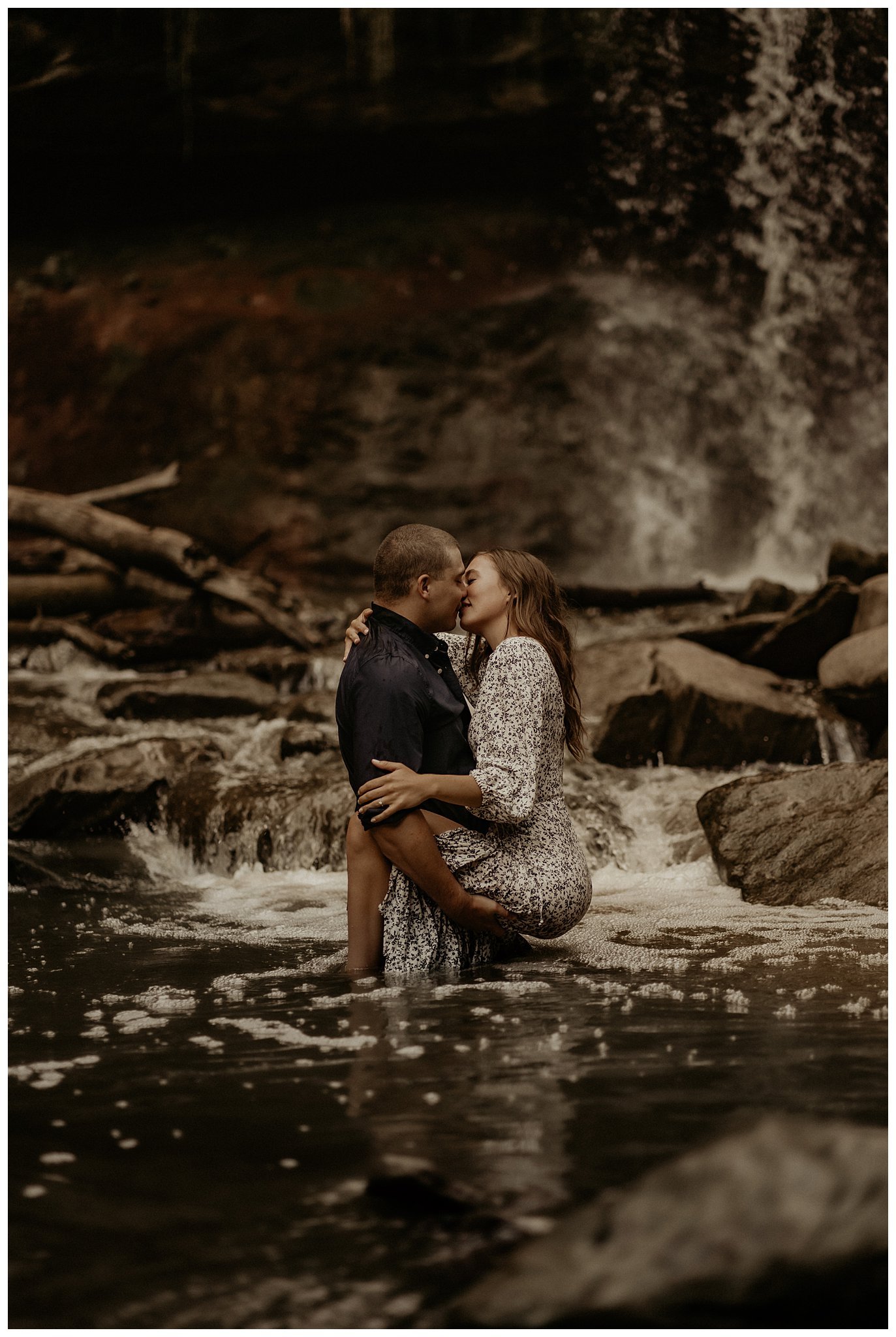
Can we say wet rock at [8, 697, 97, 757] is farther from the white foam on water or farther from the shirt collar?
the white foam on water

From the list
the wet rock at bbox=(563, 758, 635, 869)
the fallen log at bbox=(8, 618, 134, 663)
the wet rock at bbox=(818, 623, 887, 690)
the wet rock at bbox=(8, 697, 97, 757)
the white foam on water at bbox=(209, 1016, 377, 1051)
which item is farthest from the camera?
the fallen log at bbox=(8, 618, 134, 663)

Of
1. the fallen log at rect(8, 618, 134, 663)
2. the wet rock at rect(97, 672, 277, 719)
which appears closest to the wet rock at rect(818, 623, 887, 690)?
the wet rock at rect(97, 672, 277, 719)

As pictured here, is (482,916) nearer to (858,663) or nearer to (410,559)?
(410,559)

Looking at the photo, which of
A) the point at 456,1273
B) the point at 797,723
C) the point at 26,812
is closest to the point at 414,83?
the point at 797,723

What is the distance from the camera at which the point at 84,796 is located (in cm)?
709

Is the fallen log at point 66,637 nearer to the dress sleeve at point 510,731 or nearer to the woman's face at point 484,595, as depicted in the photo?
the woman's face at point 484,595

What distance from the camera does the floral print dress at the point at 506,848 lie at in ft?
12.8

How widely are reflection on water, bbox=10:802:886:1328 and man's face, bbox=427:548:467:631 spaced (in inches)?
43.9

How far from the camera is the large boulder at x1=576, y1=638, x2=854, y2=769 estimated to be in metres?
8.05

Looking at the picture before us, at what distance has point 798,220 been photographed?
15.2 meters

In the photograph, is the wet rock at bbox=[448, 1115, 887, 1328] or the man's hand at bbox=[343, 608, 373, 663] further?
the man's hand at bbox=[343, 608, 373, 663]

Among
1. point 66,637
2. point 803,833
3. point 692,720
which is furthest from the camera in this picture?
point 66,637

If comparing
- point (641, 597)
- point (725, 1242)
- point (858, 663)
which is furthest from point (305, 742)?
point (725, 1242)

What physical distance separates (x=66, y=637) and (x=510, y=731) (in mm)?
9083
